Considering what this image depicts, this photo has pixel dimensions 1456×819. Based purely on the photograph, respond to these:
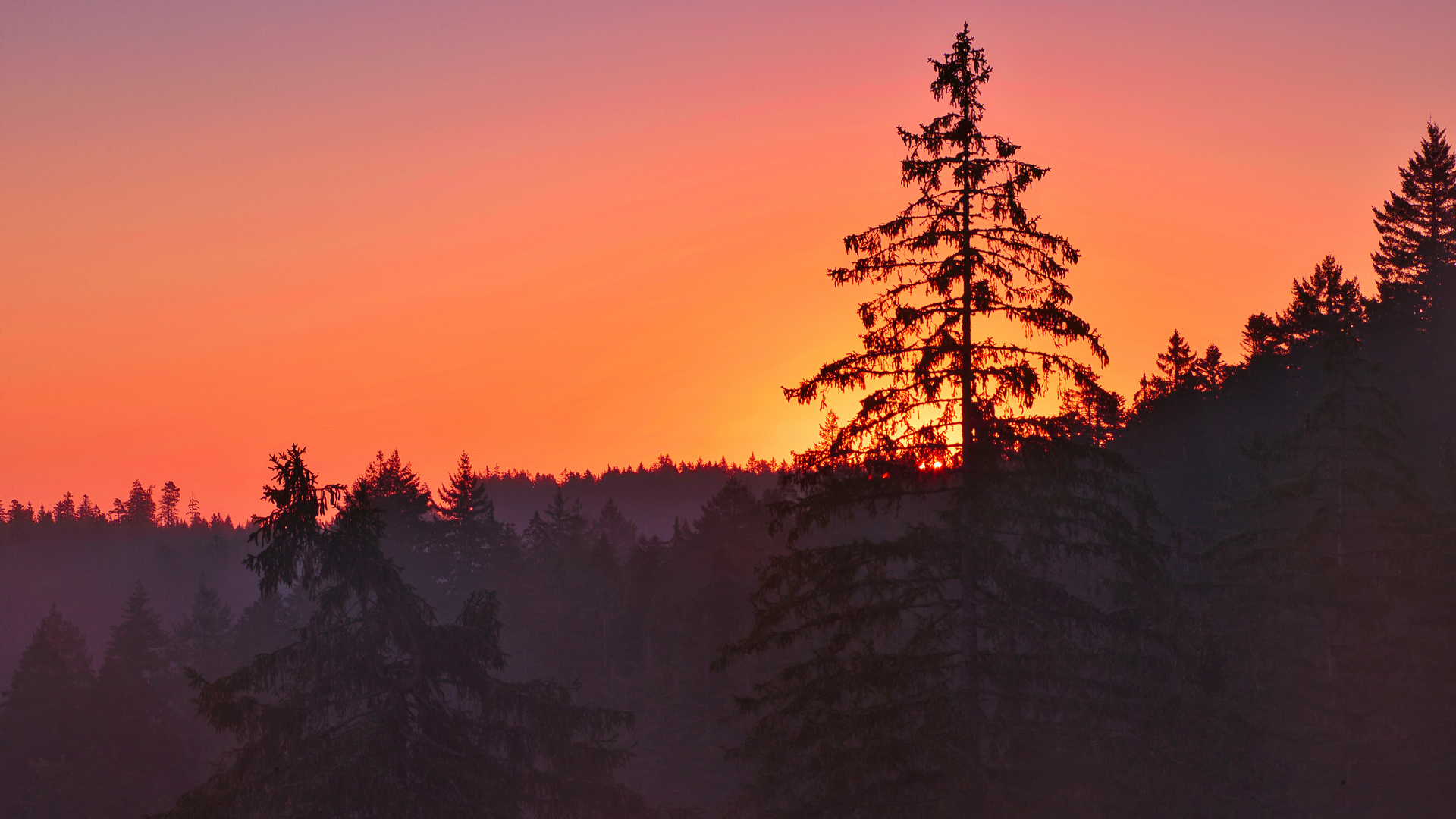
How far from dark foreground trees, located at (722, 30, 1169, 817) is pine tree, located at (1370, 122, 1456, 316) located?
47.4m

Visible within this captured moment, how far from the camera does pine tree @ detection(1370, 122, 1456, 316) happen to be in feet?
184

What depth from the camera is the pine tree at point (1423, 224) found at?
56062 millimetres

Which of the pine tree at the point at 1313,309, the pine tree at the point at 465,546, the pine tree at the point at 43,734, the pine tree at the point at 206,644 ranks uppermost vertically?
the pine tree at the point at 1313,309

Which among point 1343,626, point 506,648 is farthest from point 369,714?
point 506,648

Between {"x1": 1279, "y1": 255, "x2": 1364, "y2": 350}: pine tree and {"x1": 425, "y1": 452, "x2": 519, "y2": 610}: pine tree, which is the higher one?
{"x1": 1279, "y1": 255, "x2": 1364, "y2": 350}: pine tree

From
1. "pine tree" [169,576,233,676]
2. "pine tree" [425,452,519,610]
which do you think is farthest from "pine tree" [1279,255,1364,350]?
"pine tree" [169,576,233,676]

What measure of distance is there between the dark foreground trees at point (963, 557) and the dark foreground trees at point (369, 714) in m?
5.10

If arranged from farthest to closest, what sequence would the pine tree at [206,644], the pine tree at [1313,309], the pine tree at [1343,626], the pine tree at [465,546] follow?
1. the pine tree at [465,546]
2. the pine tree at [206,644]
3. the pine tree at [1313,309]
4. the pine tree at [1343,626]

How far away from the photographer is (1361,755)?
30250mm

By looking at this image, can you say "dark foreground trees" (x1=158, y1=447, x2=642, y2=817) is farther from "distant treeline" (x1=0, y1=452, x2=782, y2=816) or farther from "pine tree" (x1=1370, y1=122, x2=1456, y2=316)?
"pine tree" (x1=1370, y1=122, x2=1456, y2=316)

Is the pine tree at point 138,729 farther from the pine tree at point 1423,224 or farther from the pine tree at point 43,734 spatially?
the pine tree at point 1423,224

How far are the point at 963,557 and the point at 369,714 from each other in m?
10.9

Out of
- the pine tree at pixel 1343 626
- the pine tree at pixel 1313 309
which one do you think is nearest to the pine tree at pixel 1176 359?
the pine tree at pixel 1313 309

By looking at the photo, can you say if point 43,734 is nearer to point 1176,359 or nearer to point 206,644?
point 206,644
